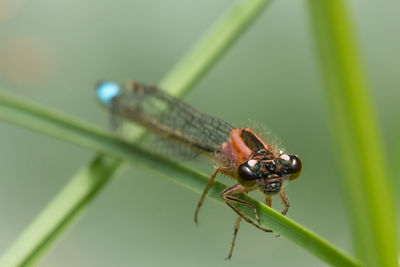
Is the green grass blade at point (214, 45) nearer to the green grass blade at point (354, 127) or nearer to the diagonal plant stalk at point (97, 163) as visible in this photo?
the diagonal plant stalk at point (97, 163)

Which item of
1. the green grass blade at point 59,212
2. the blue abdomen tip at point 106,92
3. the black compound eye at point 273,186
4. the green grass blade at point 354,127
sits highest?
the green grass blade at point 354,127

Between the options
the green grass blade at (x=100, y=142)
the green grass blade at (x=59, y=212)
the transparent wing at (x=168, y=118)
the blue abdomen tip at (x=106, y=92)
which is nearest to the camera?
the green grass blade at (x=59, y=212)

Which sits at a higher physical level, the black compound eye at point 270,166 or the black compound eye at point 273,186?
the black compound eye at point 270,166

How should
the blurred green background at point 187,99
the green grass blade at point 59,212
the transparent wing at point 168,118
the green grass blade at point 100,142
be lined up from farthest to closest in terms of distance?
the blurred green background at point 187,99, the transparent wing at point 168,118, the green grass blade at point 100,142, the green grass blade at point 59,212

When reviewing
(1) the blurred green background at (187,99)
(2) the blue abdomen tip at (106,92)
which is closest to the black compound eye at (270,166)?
(1) the blurred green background at (187,99)

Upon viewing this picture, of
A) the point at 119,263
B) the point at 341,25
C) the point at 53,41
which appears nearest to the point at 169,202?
the point at 119,263

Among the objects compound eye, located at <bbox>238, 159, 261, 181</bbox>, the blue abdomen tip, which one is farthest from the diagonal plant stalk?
the blue abdomen tip

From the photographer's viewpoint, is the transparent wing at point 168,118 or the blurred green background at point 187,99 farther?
the blurred green background at point 187,99

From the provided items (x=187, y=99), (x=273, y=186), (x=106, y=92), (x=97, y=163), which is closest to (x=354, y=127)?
(x=273, y=186)
